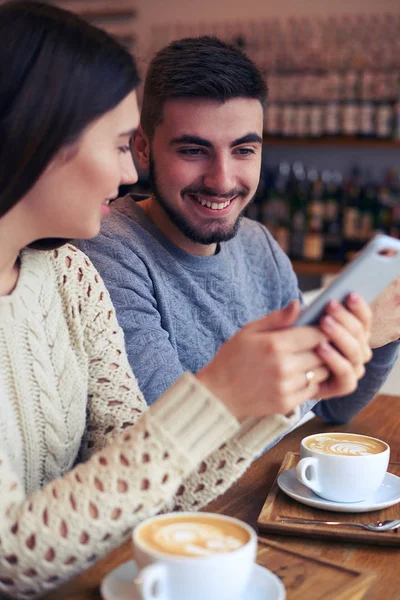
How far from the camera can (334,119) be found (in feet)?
11.5

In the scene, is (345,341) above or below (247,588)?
above

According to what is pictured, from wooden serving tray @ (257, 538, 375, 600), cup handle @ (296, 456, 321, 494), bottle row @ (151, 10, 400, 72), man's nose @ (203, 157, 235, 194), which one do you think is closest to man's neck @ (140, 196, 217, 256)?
man's nose @ (203, 157, 235, 194)

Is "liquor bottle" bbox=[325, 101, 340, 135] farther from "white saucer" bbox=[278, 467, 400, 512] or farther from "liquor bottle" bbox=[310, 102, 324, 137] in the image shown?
"white saucer" bbox=[278, 467, 400, 512]

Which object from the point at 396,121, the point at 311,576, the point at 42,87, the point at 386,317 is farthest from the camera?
the point at 396,121

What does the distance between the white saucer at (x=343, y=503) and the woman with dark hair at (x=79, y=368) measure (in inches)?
4.2

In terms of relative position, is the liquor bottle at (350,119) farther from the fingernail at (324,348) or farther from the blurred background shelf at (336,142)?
the fingernail at (324,348)

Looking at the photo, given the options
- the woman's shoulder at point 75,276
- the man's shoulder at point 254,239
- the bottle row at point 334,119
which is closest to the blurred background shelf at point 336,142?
the bottle row at point 334,119

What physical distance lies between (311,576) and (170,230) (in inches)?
38.5

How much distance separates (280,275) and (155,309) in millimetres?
483

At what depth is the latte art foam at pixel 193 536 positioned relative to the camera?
2.21ft

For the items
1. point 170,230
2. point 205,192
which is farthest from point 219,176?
point 170,230

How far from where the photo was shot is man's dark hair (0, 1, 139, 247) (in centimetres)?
87

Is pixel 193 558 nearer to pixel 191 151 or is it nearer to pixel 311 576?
pixel 311 576

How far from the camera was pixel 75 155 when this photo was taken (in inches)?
35.5
